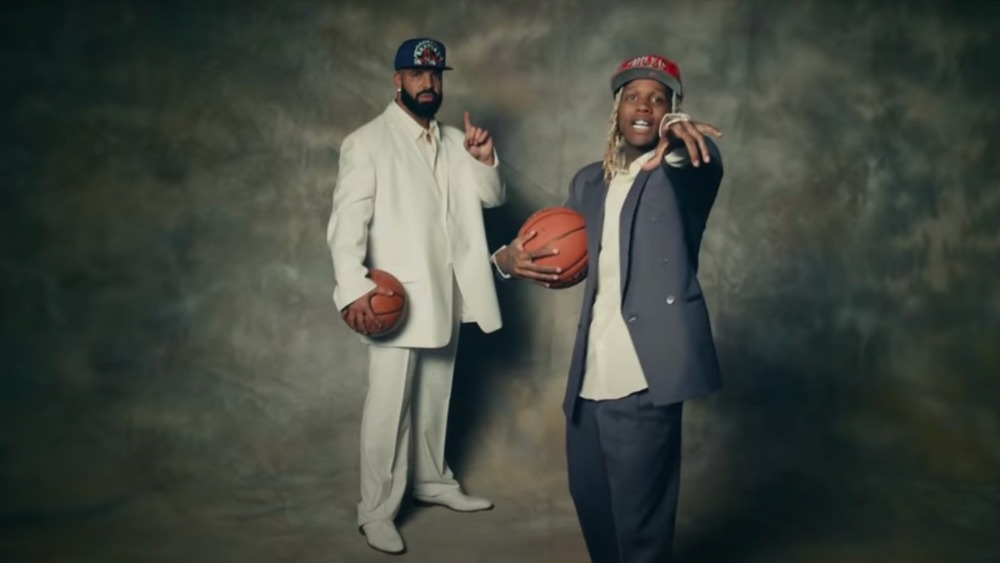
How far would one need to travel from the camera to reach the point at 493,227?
6062mm

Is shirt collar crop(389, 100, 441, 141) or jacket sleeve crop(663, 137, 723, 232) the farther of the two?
shirt collar crop(389, 100, 441, 141)

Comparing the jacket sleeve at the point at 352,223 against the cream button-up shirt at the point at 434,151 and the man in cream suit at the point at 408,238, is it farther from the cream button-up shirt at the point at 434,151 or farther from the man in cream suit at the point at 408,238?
the cream button-up shirt at the point at 434,151

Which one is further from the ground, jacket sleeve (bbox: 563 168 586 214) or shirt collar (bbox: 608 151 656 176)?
shirt collar (bbox: 608 151 656 176)

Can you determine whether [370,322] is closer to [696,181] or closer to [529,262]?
[529,262]

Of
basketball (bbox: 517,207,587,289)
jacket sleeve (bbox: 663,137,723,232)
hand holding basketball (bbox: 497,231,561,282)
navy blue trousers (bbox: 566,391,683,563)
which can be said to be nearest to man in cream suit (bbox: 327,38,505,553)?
hand holding basketball (bbox: 497,231,561,282)

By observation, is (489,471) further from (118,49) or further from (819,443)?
(118,49)

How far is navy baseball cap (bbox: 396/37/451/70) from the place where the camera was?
16.4 ft

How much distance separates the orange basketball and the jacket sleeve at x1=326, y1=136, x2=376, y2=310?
6 centimetres

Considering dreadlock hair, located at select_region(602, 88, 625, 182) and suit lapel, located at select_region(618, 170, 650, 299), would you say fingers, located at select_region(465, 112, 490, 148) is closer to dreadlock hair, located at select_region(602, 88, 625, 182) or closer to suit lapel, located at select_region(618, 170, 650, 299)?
dreadlock hair, located at select_region(602, 88, 625, 182)

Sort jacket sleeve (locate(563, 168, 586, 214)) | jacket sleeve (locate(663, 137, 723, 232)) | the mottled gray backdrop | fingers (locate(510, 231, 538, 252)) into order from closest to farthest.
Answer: jacket sleeve (locate(663, 137, 723, 232))
fingers (locate(510, 231, 538, 252))
jacket sleeve (locate(563, 168, 586, 214))
the mottled gray backdrop

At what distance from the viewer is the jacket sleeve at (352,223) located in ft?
15.5

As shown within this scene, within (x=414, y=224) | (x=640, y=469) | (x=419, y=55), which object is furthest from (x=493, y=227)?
(x=640, y=469)

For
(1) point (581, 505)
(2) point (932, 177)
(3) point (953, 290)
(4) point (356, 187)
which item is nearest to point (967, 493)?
(3) point (953, 290)

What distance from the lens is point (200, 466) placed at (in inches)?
233
